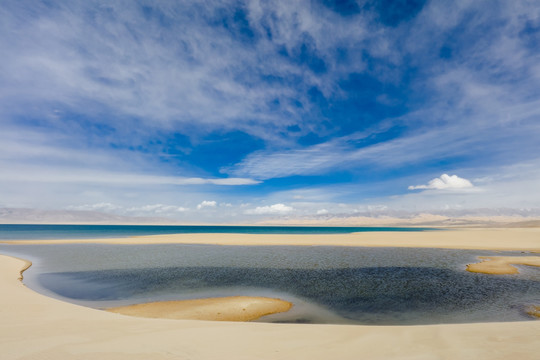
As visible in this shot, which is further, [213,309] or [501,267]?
[501,267]

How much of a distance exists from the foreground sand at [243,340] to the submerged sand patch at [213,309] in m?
2.74

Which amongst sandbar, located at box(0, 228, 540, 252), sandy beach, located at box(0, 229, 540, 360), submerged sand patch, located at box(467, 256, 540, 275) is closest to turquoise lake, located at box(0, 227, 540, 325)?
submerged sand patch, located at box(467, 256, 540, 275)

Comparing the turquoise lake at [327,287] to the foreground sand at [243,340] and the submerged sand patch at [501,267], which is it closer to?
the submerged sand patch at [501,267]

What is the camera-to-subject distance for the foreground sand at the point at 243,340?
6.55 m

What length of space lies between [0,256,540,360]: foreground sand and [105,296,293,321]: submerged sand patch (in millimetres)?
2740

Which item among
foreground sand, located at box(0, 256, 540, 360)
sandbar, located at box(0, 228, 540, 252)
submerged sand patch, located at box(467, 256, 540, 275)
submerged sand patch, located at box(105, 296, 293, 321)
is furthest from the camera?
sandbar, located at box(0, 228, 540, 252)

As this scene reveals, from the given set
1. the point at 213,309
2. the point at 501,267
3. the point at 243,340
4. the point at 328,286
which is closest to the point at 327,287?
the point at 328,286

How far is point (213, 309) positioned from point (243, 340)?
657 centimetres

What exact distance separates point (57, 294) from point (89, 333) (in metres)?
11.8

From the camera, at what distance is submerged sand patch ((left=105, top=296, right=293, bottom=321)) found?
40.8ft

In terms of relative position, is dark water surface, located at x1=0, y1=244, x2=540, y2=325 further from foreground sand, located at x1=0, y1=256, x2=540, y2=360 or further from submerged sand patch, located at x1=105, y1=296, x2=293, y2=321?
foreground sand, located at x1=0, y1=256, x2=540, y2=360

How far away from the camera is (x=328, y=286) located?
60.0 ft

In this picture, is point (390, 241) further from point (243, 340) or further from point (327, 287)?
point (243, 340)

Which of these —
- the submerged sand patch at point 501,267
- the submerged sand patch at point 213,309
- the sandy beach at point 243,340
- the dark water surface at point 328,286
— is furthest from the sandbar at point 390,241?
the sandy beach at point 243,340
